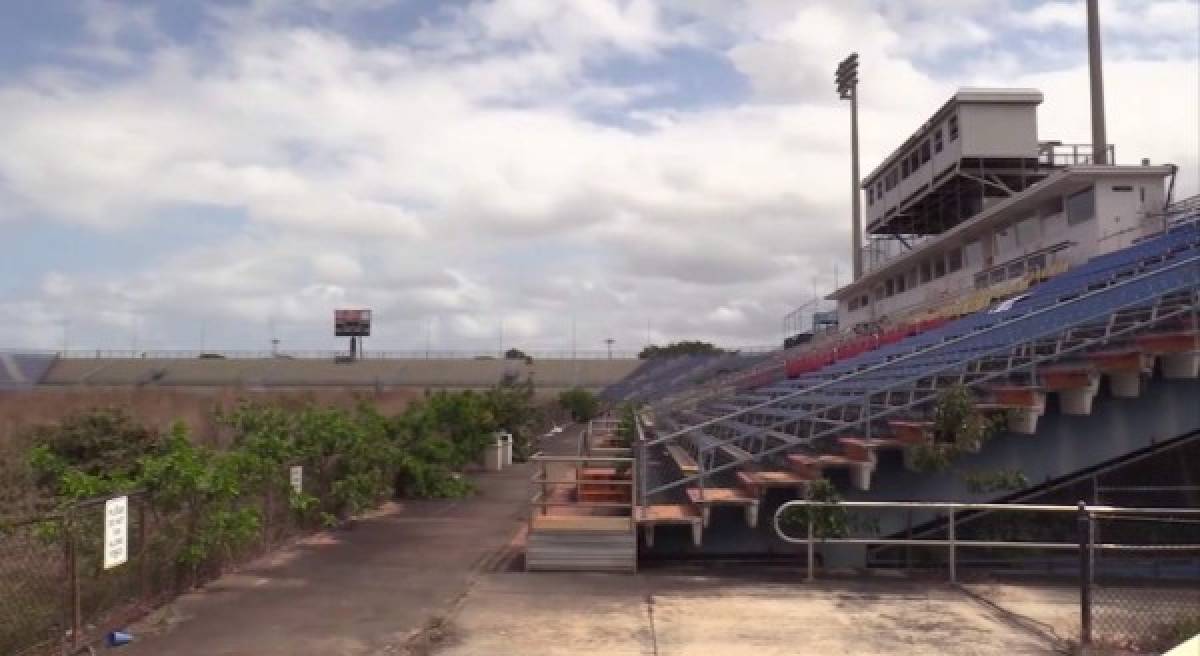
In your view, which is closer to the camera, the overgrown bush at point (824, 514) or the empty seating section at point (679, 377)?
the overgrown bush at point (824, 514)

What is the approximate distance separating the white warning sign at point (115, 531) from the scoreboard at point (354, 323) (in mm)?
110770

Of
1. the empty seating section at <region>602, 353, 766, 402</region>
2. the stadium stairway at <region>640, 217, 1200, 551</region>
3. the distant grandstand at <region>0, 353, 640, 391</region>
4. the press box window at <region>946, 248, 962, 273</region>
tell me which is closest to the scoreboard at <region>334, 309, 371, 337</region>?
the distant grandstand at <region>0, 353, 640, 391</region>

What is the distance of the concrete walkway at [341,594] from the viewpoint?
820 cm

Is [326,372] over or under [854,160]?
under

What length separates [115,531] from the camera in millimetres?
8172

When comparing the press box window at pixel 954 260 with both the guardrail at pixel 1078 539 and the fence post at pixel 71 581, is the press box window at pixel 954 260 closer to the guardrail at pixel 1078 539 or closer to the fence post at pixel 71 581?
the guardrail at pixel 1078 539

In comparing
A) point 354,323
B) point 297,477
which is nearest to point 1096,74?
point 297,477

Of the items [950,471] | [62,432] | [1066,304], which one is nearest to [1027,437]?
[950,471]

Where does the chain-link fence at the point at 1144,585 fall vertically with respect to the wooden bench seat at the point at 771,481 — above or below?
below

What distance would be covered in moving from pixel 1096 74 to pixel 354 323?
9775cm

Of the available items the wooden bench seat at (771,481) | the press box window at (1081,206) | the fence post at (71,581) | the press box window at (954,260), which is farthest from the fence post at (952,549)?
the press box window at (954,260)

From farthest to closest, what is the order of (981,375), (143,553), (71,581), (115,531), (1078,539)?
(981,375) < (143,553) < (1078,539) < (115,531) < (71,581)

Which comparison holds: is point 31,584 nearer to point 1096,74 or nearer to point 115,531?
point 115,531

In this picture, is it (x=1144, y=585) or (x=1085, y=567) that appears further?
(x=1144, y=585)
